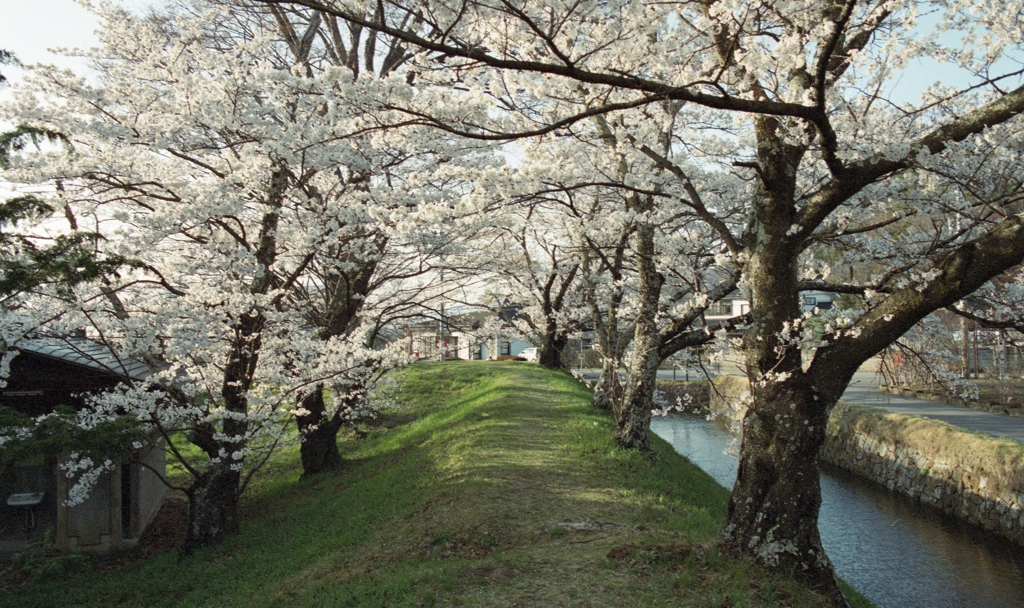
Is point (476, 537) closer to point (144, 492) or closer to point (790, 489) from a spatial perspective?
point (790, 489)

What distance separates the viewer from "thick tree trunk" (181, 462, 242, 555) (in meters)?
9.09

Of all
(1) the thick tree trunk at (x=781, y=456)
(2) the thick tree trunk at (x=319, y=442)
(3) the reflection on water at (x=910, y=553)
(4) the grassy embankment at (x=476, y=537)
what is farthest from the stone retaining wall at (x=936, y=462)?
(2) the thick tree trunk at (x=319, y=442)

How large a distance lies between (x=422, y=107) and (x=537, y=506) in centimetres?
488

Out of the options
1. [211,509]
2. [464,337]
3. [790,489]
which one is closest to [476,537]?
[790,489]

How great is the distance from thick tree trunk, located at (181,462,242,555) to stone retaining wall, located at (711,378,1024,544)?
7.41 m

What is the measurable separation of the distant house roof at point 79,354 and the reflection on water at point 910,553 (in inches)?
356

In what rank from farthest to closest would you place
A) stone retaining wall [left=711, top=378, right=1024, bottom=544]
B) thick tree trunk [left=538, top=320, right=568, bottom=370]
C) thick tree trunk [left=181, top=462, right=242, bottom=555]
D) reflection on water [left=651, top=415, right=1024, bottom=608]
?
1. thick tree trunk [left=538, top=320, right=568, bottom=370]
2. stone retaining wall [left=711, top=378, right=1024, bottom=544]
3. thick tree trunk [left=181, top=462, right=242, bottom=555]
4. reflection on water [left=651, top=415, right=1024, bottom=608]

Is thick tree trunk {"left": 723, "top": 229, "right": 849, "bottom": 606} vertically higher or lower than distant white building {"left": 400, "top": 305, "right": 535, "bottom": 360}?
lower

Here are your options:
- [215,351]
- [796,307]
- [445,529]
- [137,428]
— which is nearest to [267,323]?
[215,351]

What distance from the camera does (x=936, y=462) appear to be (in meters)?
13.3

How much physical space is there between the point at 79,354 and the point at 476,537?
6.52 m

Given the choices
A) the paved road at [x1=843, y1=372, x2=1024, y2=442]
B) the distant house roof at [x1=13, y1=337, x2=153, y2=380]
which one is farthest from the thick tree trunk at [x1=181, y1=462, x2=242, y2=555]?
the paved road at [x1=843, y1=372, x2=1024, y2=442]

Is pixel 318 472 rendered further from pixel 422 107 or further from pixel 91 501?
pixel 422 107

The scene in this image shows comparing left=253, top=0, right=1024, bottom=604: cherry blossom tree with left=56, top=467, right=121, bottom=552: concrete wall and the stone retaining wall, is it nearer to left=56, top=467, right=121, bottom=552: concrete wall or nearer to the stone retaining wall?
the stone retaining wall
